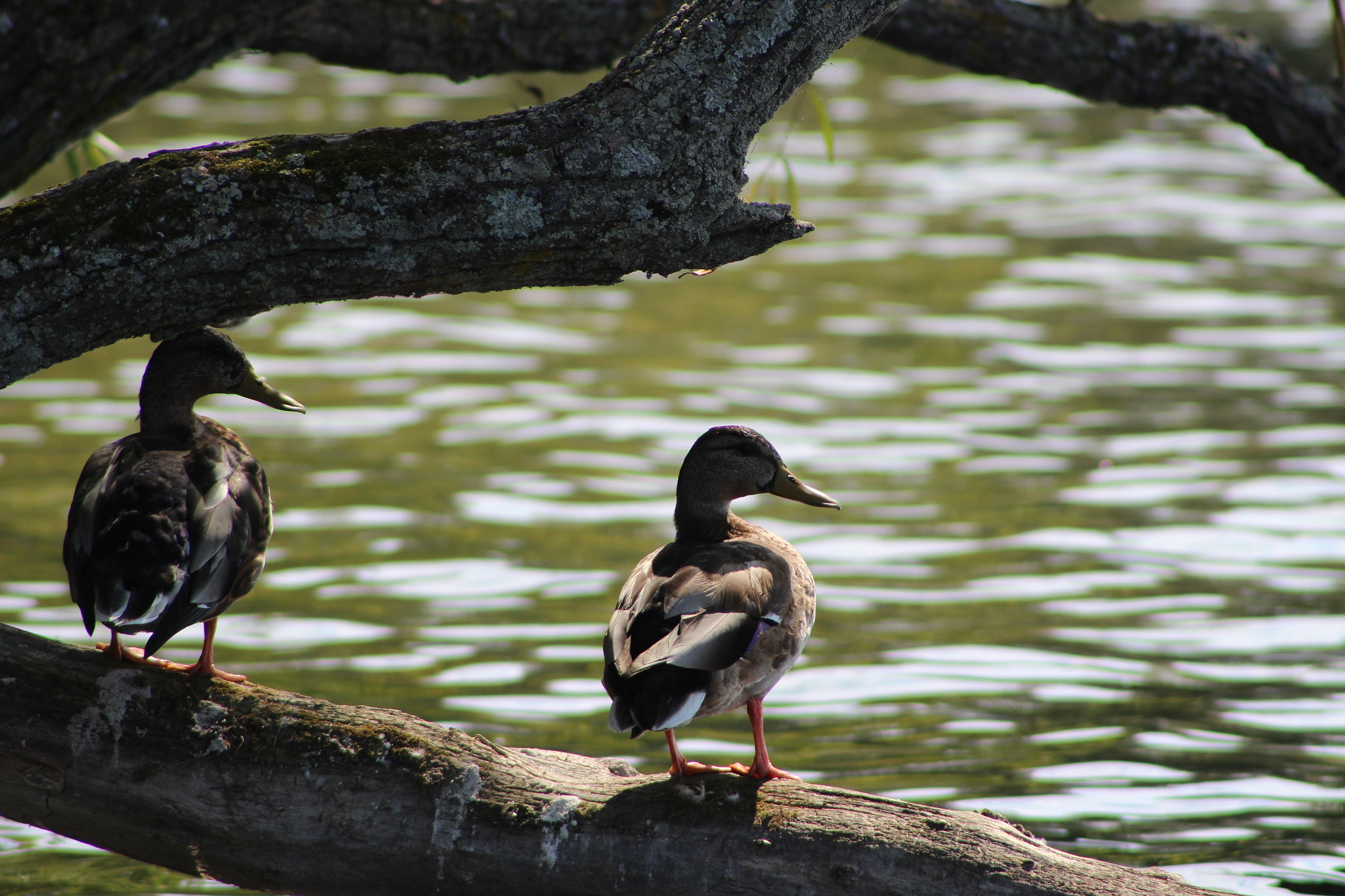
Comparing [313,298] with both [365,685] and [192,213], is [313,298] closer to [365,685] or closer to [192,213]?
[192,213]

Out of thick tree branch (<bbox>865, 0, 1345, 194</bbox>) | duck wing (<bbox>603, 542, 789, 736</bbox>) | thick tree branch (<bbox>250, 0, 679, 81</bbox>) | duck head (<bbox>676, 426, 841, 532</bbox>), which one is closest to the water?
thick tree branch (<bbox>865, 0, 1345, 194</bbox>)

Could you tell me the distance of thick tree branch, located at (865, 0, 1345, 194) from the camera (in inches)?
216

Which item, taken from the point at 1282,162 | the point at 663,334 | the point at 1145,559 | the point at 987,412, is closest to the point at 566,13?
the point at 1145,559

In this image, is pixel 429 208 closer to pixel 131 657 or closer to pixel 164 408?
pixel 164 408

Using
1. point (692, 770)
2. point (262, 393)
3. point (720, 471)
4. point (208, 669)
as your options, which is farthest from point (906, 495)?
point (208, 669)

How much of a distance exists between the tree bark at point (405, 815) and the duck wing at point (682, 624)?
1.12ft

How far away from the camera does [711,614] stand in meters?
3.78

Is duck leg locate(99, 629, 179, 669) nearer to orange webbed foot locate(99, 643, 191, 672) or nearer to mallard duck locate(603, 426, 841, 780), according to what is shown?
orange webbed foot locate(99, 643, 191, 672)

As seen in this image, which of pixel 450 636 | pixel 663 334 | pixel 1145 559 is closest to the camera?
pixel 450 636

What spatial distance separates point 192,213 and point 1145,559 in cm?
609

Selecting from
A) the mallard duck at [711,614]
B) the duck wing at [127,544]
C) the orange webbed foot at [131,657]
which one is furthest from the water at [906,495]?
the duck wing at [127,544]

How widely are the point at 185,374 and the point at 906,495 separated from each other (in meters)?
5.54

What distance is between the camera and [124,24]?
4121 mm

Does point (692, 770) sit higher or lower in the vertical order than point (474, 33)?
lower
